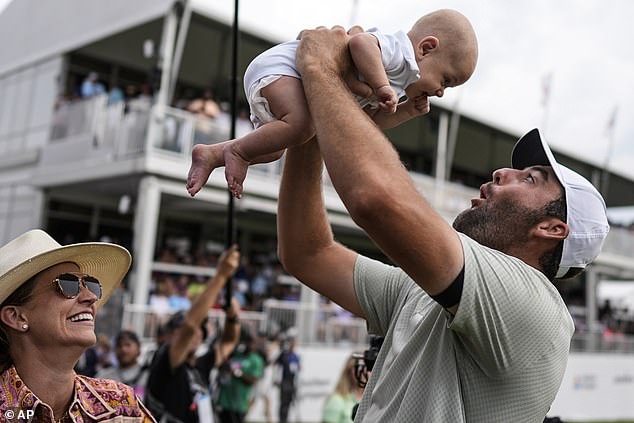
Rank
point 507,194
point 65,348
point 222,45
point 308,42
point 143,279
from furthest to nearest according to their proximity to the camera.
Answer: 1. point 222,45
2. point 143,279
3. point 65,348
4. point 507,194
5. point 308,42

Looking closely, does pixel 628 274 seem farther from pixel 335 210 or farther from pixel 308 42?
pixel 308 42

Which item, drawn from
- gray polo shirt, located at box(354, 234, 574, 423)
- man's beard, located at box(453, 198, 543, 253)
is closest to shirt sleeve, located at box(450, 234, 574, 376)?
gray polo shirt, located at box(354, 234, 574, 423)

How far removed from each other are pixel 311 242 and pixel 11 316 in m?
1.09

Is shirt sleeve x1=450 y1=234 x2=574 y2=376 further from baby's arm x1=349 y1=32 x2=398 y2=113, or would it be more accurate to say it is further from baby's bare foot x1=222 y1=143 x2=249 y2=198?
baby's bare foot x1=222 y1=143 x2=249 y2=198

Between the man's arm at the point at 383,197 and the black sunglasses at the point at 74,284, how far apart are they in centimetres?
122

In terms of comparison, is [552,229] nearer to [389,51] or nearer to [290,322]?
[389,51]

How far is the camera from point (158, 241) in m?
19.1

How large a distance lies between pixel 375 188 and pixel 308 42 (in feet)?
1.85

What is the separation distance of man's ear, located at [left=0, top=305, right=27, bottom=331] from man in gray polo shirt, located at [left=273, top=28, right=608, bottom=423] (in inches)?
42.7

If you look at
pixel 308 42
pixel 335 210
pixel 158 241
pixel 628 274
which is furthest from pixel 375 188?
pixel 628 274

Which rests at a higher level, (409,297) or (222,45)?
(222,45)

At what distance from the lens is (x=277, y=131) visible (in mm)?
2234

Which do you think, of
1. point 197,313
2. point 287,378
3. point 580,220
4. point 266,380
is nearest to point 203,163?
point 580,220

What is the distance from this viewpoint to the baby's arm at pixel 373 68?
2.10 metres
